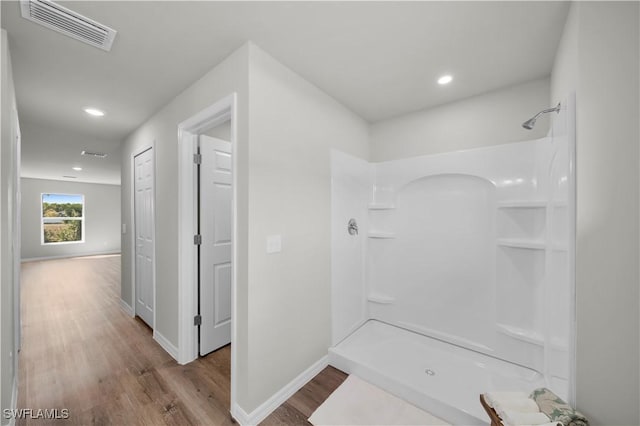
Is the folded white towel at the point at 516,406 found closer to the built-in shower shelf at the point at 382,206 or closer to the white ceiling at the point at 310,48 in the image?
the built-in shower shelf at the point at 382,206

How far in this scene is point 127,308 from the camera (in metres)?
3.38

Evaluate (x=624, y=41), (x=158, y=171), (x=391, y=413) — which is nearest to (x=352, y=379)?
(x=391, y=413)

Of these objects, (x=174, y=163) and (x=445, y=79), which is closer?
(x=445, y=79)

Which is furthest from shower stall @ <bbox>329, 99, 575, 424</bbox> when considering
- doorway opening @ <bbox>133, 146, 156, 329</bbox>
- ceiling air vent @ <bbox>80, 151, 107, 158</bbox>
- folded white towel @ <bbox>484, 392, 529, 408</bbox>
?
ceiling air vent @ <bbox>80, 151, 107, 158</bbox>

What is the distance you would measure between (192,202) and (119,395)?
1.54m

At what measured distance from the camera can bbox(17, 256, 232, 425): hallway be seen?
5.44 ft

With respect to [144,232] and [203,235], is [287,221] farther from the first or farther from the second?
[144,232]

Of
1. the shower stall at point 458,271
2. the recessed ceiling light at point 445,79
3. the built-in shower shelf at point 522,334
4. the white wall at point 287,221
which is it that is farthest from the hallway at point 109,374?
the recessed ceiling light at point 445,79

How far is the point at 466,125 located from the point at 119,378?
3.78m

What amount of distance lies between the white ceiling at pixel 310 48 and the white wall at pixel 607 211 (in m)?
0.38

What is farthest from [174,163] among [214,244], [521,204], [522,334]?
[522,334]

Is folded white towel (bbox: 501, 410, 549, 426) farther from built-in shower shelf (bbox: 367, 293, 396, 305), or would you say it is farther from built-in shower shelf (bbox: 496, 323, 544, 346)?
built-in shower shelf (bbox: 367, 293, 396, 305)

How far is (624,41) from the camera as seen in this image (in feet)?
3.57

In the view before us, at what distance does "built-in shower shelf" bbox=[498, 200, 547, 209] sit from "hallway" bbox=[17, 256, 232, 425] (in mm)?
2662
